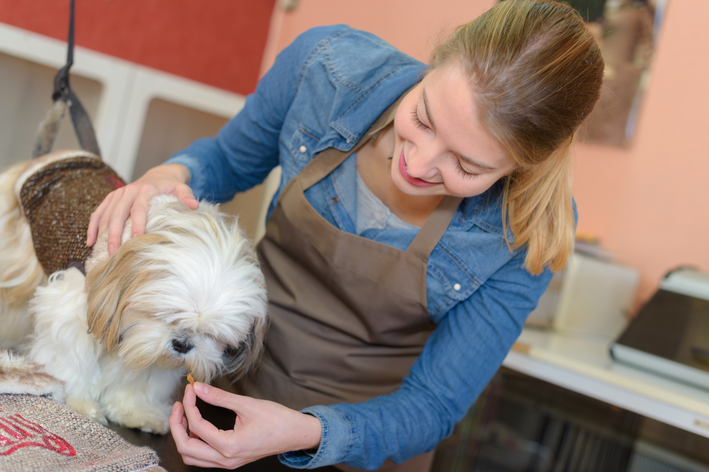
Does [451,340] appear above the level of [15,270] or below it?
above

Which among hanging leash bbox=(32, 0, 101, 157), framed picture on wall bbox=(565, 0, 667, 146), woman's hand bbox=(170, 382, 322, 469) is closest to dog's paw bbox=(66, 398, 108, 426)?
woman's hand bbox=(170, 382, 322, 469)

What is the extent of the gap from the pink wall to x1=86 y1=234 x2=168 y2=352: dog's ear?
5.09 feet

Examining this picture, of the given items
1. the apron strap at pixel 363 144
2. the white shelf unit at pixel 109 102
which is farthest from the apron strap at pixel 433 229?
the white shelf unit at pixel 109 102

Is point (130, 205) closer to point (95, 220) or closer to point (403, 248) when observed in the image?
point (95, 220)

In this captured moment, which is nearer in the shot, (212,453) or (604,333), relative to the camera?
(212,453)

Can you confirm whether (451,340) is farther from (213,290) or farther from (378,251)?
(213,290)

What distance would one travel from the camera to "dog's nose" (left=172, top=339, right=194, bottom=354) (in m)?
0.95

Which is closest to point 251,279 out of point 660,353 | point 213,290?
point 213,290

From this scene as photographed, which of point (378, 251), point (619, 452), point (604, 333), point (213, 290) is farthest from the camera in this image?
point (604, 333)

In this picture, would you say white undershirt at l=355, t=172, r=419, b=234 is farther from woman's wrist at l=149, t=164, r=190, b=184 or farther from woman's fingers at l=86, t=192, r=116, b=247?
woman's fingers at l=86, t=192, r=116, b=247

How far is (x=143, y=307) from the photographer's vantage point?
911 mm

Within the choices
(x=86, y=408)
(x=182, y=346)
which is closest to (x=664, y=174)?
(x=182, y=346)

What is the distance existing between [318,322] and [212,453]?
1.44 ft

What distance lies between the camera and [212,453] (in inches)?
32.2
